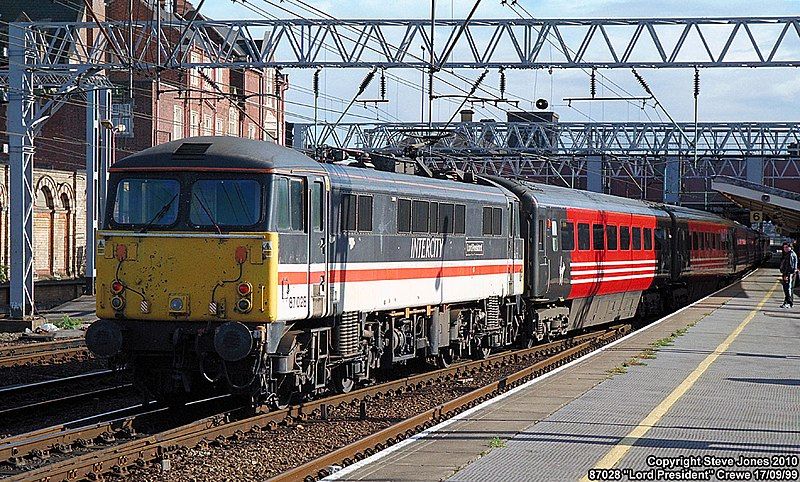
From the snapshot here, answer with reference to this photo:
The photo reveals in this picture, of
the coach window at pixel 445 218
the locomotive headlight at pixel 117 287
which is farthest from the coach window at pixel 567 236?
the locomotive headlight at pixel 117 287

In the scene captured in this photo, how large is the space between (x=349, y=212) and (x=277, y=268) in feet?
7.07

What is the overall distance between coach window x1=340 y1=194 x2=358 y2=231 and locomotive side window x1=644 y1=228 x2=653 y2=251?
58.2 ft

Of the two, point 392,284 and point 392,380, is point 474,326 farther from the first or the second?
point 392,284

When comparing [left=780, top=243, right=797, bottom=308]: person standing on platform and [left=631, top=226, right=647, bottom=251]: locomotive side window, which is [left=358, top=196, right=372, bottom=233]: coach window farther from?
[left=780, top=243, right=797, bottom=308]: person standing on platform

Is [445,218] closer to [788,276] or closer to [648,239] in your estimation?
[648,239]

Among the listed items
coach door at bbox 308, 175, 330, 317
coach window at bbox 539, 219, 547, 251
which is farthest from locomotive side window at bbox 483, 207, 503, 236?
coach door at bbox 308, 175, 330, 317

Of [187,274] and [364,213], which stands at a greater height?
[364,213]

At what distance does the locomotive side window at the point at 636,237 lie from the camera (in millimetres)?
30781

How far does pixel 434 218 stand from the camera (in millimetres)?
18438

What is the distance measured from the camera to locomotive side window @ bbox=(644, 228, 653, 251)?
3209cm

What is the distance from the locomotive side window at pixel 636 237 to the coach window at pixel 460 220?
12147 millimetres

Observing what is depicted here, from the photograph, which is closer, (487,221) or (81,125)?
(487,221)

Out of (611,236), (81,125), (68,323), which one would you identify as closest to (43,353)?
(68,323)

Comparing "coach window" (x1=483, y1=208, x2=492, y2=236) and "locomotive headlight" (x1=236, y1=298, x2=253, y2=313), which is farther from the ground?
"coach window" (x1=483, y1=208, x2=492, y2=236)
